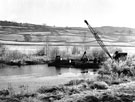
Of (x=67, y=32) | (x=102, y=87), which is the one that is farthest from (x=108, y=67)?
(x=67, y=32)

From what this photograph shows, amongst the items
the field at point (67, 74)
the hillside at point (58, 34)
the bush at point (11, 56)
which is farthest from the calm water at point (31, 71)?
the hillside at point (58, 34)

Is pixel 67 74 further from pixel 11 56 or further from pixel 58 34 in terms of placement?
pixel 58 34

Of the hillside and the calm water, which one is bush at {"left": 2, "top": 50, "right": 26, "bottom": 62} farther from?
the hillside

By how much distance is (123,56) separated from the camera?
92.9ft

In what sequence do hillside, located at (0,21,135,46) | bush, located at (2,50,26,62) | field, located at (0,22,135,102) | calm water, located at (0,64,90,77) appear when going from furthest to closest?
1. hillside, located at (0,21,135,46)
2. bush, located at (2,50,26,62)
3. calm water, located at (0,64,90,77)
4. field, located at (0,22,135,102)

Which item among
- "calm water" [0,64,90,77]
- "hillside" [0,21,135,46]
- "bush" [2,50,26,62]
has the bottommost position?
"calm water" [0,64,90,77]

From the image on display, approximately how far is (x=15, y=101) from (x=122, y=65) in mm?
13460

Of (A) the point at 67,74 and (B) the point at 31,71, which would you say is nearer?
(A) the point at 67,74

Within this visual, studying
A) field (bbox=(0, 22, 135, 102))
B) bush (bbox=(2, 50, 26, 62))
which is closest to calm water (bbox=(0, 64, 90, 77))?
field (bbox=(0, 22, 135, 102))

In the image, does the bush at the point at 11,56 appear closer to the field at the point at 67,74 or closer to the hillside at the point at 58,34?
the field at the point at 67,74

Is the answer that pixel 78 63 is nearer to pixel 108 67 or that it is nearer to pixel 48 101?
pixel 108 67

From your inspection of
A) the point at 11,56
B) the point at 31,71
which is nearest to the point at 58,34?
the point at 11,56

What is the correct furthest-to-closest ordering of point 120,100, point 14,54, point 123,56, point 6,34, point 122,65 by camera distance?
1. point 6,34
2. point 14,54
3. point 123,56
4. point 122,65
5. point 120,100

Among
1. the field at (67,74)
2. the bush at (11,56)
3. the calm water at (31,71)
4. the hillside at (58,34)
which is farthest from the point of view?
the hillside at (58,34)
